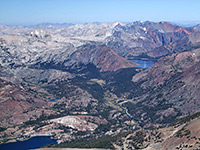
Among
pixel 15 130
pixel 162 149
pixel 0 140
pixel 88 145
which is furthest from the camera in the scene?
pixel 15 130

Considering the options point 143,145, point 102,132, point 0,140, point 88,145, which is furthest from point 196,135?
point 0,140

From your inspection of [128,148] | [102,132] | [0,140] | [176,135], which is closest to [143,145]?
[128,148]

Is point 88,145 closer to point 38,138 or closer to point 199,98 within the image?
point 38,138

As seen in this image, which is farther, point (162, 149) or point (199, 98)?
point (199, 98)

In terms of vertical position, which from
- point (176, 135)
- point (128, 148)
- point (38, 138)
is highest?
point (176, 135)

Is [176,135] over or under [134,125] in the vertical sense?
over

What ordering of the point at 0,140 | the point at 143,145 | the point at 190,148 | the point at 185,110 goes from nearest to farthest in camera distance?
1. the point at 190,148
2. the point at 143,145
3. the point at 0,140
4. the point at 185,110
